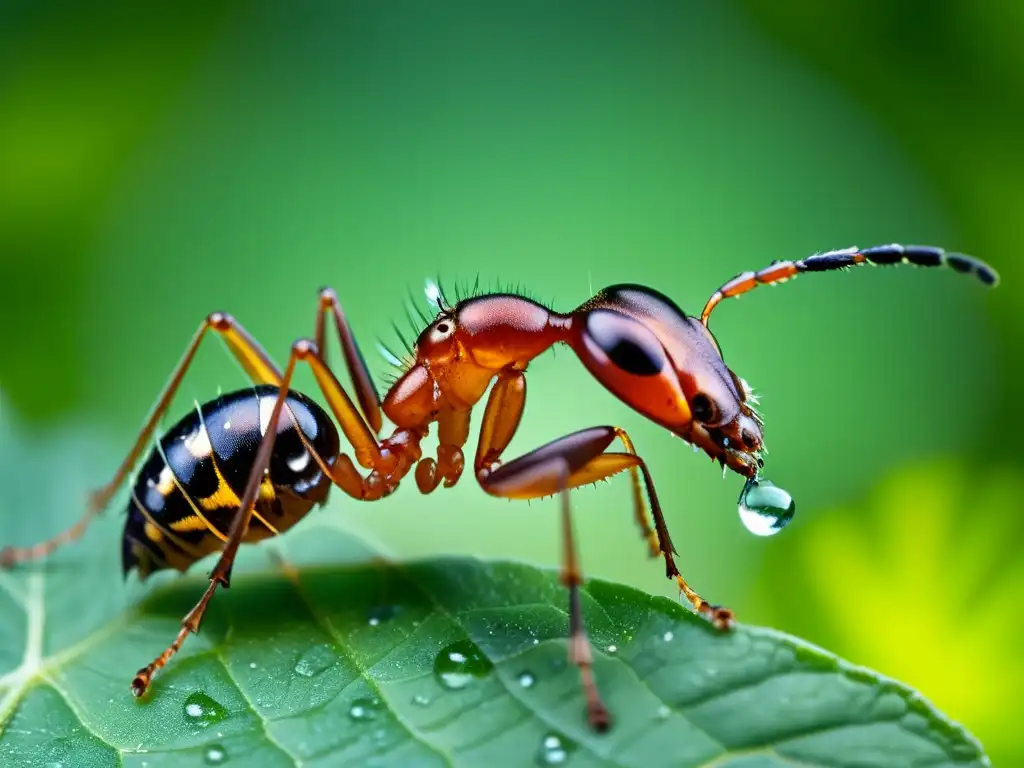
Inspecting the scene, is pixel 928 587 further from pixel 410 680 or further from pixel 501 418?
pixel 410 680

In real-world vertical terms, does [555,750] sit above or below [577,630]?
below

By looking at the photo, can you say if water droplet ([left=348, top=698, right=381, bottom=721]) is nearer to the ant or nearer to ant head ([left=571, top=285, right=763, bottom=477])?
the ant

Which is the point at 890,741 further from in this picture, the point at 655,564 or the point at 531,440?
the point at 531,440

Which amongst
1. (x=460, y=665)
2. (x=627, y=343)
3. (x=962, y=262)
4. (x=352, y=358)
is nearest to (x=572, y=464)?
(x=627, y=343)

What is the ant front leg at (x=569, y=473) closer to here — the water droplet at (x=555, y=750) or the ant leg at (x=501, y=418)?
the ant leg at (x=501, y=418)

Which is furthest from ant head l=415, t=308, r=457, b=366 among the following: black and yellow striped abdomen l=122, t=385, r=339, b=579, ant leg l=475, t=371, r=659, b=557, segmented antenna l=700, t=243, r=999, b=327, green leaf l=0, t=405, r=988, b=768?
segmented antenna l=700, t=243, r=999, b=327

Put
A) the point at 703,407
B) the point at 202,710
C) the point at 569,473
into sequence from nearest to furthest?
the point at 202,710 → the point at 569,473 → the point at 703,407

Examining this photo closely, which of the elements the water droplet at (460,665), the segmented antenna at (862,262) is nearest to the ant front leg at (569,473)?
the water droplet at (460,665)
